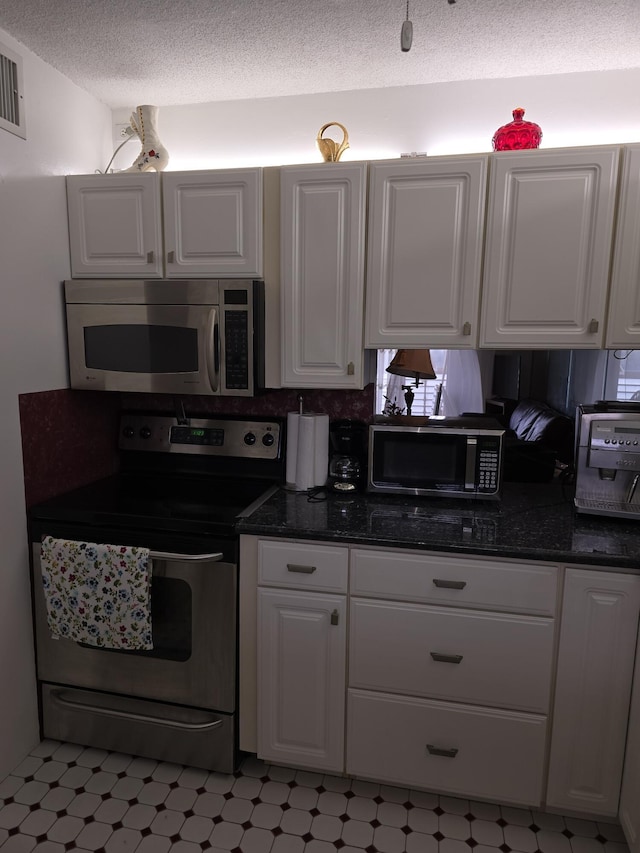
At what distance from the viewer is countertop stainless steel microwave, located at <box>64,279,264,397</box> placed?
1.98 meters

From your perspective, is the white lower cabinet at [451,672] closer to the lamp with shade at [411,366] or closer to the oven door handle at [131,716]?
the oven door handle at [131,716]

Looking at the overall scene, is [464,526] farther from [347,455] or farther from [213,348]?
[213,348]

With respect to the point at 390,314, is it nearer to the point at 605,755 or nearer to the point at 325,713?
the point at 325,713

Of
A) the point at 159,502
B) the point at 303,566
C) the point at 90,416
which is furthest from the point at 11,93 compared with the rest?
the point at 303,566

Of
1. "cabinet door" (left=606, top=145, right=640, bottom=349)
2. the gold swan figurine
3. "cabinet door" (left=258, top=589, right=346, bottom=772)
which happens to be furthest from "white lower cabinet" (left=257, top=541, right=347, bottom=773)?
the gold swan figurine

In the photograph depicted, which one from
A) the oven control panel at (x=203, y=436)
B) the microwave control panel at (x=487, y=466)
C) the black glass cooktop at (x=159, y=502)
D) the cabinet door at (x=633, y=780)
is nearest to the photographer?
the cabinet door at (x=633, y=780)

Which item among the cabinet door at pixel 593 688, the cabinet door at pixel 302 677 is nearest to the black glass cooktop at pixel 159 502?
the cabinet door at pixel 302 677

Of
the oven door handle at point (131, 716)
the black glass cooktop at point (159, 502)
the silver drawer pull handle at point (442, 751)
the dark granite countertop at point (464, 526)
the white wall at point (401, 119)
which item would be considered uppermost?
the white wall at point (401, 119)

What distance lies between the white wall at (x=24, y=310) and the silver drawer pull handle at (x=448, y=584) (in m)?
1.44

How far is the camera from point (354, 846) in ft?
5.46

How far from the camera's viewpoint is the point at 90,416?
230cm

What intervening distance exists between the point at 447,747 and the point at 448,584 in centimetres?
55

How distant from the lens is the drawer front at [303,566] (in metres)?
1.76

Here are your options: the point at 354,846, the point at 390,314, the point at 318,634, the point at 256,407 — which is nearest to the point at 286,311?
the point at 390,314
